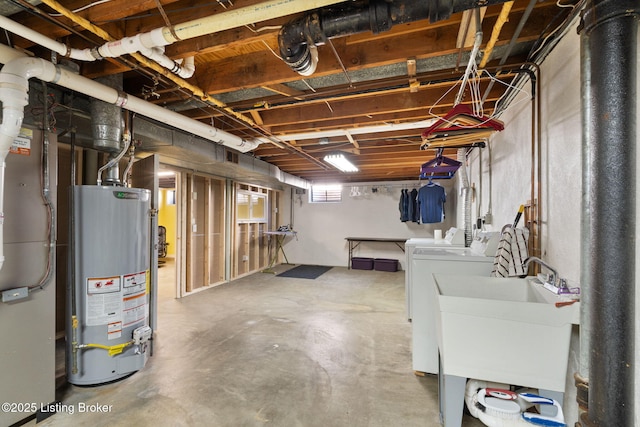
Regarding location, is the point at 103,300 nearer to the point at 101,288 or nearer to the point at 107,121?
the point at 101,288

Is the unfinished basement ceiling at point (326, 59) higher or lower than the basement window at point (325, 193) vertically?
higher

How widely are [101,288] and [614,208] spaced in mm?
2920

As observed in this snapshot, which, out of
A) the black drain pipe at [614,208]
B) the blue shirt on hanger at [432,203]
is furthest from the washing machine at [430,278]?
the blue shirt on hanger at [432,203]

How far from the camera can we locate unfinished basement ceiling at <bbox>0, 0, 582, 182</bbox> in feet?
4.87

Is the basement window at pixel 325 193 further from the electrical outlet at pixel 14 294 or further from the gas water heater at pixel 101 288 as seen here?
the electrical outlet at pixel 14 294

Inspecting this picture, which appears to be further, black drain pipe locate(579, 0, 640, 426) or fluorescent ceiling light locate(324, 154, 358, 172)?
fluorescent ceiling light locate(324, 154, 358, 172)

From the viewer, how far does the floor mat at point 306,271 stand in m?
6.30

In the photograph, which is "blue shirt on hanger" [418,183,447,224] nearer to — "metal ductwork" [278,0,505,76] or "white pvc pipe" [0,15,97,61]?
"metal ductwork" [278,0,505,76]

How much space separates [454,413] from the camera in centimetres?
147

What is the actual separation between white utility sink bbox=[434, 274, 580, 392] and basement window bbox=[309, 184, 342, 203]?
21.6 feet

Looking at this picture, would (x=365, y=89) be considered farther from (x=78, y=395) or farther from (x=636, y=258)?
(x=78, y=395)

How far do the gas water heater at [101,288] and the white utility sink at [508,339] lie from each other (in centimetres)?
227

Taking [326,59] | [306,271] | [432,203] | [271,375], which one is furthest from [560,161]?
[306,271]

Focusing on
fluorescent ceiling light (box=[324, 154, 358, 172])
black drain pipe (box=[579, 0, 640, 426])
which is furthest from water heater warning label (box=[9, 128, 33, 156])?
fluorescent ceiling light (box=[324, 154, 358, 172])
